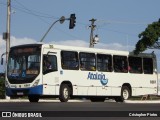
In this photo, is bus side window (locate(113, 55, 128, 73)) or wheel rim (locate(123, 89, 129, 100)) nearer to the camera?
bus side window (locate(113, 55, 128, 73))

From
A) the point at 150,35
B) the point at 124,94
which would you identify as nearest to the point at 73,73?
the point at 124,94

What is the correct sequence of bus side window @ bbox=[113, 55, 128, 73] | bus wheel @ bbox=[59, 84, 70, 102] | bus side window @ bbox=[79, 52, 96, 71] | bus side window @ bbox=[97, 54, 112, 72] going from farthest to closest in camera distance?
bus side window @ bbox=[113, 55, 128, 73], bus side window @ bbox=[97, 54, 112, 72], bus side window @ bbox=[79, 52, 96, 71], bus wheel @ bbox=[59, 84, 70, 102]

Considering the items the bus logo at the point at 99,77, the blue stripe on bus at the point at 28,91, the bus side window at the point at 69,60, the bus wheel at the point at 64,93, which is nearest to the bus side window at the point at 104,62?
the bus logo at the point at 99,77

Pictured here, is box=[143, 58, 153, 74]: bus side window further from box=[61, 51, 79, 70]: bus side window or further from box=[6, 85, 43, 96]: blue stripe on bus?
box=[6, 85, 43, 96]: blue stripe on bus

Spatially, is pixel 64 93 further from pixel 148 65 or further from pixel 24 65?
Answer: pixel 148 65

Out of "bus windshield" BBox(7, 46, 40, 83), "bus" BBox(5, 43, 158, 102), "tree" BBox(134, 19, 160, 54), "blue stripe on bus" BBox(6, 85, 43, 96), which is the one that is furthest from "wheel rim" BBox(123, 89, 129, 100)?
"tree" BBox(134, 19, 160, 54)

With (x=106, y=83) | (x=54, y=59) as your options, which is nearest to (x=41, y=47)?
(x=54, y=59)

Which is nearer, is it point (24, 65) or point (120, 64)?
point (24, 65)

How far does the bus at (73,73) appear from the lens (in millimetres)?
27094

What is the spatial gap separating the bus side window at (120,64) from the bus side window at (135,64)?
411 millimetres

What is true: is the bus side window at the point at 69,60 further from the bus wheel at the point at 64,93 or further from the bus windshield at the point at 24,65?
the bus windshield at the point at 24,65

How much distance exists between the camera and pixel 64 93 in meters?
27.9

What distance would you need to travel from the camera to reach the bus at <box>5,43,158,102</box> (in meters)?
27.1

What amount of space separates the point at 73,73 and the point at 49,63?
175cm
